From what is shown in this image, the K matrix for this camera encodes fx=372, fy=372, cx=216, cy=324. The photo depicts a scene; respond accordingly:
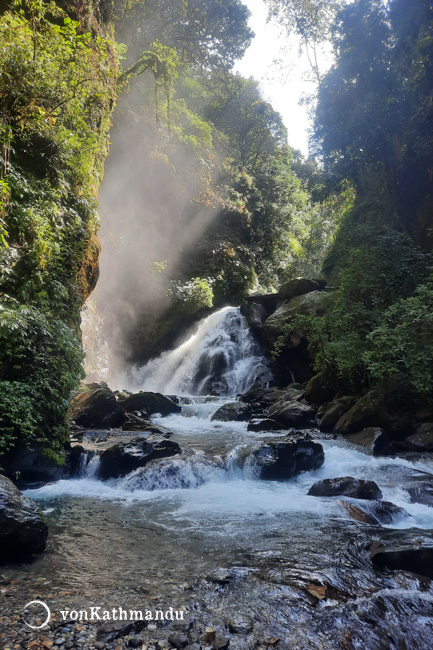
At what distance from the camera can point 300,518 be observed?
5848 millimetres

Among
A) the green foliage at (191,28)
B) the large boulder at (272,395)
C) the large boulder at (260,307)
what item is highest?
the green foliage at (191,28)

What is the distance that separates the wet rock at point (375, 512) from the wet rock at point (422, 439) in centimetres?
353

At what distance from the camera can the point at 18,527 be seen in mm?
4023

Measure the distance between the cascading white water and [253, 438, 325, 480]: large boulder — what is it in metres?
9.32

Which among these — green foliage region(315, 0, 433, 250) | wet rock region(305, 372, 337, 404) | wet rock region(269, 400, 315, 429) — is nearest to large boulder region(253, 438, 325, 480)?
wet rock region(269, 400, 315, 429)

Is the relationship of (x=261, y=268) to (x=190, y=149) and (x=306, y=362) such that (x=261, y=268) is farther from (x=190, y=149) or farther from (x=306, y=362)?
(x=306, y=362)

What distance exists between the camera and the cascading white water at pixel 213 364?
18938 mm

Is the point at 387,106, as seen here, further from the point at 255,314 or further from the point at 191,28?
the point at 191,28

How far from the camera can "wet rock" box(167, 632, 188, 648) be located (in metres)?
2.73

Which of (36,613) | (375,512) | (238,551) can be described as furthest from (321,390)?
(36,613)

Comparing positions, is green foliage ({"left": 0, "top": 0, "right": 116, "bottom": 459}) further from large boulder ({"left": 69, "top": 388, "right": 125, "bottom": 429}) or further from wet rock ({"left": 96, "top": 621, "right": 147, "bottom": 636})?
large boulder ({"left": 69, "top": 388, "right": 125, "bottom": 429})

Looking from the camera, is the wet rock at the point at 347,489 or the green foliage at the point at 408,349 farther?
the green foliage at the point at 408,349

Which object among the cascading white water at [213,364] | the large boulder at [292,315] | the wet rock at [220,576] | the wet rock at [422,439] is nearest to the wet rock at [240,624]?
the wet rock at [220,576]

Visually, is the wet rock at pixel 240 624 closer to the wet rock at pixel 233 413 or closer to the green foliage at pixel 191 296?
the wet rock at pixel 233 413
